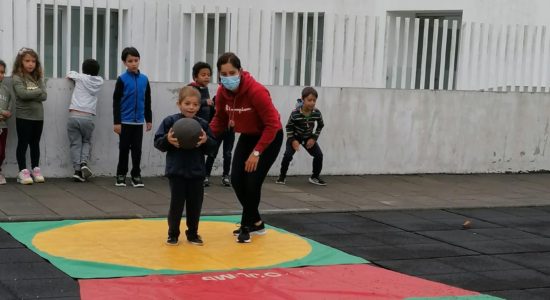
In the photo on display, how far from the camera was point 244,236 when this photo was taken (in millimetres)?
7449

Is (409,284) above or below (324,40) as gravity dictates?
below

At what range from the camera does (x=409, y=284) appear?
6.24 meters

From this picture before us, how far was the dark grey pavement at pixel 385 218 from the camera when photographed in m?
6.41

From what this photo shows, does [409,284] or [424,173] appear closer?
[409,284]

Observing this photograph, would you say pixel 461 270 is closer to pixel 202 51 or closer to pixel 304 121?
pixel 304 121

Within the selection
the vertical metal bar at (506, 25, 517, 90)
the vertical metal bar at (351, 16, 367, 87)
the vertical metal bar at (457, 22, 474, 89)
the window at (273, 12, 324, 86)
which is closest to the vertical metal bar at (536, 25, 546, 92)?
the vertical metal bar at (506, 25, 517, 90)

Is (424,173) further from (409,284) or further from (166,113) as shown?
(409,284)

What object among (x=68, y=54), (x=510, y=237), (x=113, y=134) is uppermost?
(x=68, y=54)

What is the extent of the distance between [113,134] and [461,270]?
19.6 ft

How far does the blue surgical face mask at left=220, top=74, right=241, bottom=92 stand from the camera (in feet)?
23.3

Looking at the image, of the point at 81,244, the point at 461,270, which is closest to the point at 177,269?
the point at 81,244


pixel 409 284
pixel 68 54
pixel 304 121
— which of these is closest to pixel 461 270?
pixel 409 284

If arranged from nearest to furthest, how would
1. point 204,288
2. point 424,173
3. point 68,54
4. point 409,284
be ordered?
1. point 204,288
2. point 409,284
3. point 68,54
4. point 424,173

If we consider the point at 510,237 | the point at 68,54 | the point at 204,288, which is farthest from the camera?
the point at 68,54
